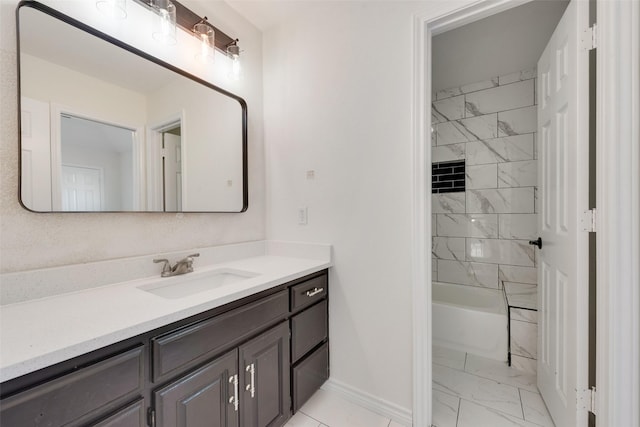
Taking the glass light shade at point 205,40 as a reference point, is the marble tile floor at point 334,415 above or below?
below

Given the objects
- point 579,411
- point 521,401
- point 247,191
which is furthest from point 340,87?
point 521,401

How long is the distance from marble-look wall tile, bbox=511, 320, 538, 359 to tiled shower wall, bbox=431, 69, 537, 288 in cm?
80

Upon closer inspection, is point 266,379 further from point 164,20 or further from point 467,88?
point 467,88

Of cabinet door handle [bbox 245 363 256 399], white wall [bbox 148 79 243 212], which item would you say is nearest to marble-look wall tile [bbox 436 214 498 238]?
white wall [bbox 148 79 243 212]

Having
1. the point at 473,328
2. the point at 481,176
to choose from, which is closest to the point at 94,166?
the point at 473,328

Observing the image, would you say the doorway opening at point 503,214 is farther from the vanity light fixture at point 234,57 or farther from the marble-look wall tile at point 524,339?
the vanity light fixture at point 234,57

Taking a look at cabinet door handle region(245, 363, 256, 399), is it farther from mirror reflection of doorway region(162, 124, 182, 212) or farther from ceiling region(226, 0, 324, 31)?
ceiling region(226, 0, 324, 31)

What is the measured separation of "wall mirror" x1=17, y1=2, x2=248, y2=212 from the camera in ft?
3.35

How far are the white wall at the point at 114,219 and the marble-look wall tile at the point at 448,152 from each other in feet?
6.78

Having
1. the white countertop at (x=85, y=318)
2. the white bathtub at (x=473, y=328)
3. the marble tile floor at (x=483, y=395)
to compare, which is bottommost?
the marble tile floor at (x=483, y=395)

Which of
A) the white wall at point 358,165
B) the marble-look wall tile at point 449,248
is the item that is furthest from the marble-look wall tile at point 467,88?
the white wall at point 358,165

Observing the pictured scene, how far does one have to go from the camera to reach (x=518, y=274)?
260 cm

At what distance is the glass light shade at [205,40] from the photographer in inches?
60.4

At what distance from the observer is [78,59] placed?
1125 millimetres
